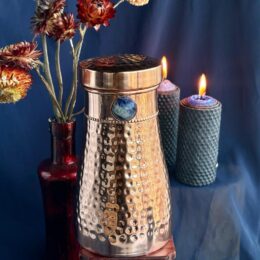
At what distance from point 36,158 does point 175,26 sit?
1.40ft

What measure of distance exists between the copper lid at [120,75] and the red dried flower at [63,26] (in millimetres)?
73

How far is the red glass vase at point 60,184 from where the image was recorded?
0.79m

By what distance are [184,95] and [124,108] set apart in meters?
0.41

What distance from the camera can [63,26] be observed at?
0.70m

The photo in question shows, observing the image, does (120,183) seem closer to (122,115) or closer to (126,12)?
(122,115)

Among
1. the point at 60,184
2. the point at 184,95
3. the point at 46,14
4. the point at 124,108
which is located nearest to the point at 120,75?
the point at 124,108

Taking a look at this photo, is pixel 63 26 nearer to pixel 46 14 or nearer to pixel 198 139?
pixel 46 14

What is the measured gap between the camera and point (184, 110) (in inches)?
33.8

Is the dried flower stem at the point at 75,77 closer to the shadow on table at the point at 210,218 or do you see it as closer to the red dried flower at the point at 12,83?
the red dried flower at the point at 12,83

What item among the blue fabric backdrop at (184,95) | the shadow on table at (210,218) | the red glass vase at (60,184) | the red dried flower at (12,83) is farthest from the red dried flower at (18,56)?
the shadow on table at (210,218)

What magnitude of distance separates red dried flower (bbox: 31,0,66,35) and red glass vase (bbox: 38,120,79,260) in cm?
17

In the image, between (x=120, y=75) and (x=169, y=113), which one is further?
(x=169, y=113)

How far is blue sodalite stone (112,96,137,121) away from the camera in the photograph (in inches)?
25.0

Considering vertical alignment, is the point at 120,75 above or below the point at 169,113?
above
